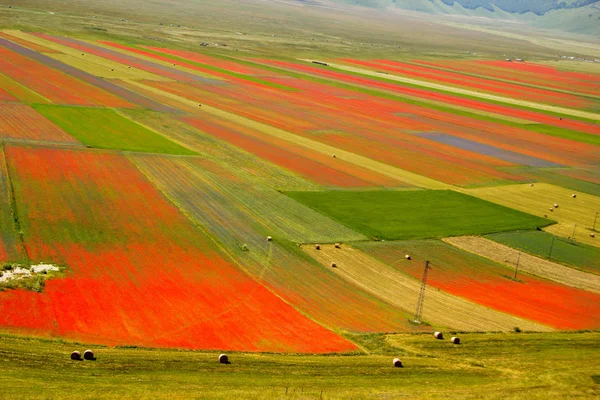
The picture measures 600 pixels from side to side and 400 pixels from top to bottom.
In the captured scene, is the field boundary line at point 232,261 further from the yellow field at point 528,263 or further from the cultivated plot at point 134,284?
the yellow field at point 528,263

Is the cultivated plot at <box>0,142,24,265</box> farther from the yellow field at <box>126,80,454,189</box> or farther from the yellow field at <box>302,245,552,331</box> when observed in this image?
the yellow field at <box>126,80,454,189</box>

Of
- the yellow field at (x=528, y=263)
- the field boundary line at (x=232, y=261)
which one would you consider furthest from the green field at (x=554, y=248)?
the field boundary line at (x=232, y=261)

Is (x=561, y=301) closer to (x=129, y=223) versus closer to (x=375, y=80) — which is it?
(x=129, y=223)

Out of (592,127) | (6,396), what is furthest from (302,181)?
(592,127)

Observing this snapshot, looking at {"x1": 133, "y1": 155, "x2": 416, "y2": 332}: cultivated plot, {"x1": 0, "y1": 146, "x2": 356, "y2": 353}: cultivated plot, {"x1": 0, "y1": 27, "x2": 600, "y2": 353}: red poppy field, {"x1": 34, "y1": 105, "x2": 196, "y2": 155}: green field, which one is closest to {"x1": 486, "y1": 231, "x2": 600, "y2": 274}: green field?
{"x1": 0, "y1": 27, "x2": 600, "y2": 353}: red poppy field

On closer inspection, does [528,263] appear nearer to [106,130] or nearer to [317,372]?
[317,372]

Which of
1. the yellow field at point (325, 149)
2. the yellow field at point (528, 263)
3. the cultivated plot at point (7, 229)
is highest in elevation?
the yellow field at point (325, 149)

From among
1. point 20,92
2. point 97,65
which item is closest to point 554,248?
point 20,92
